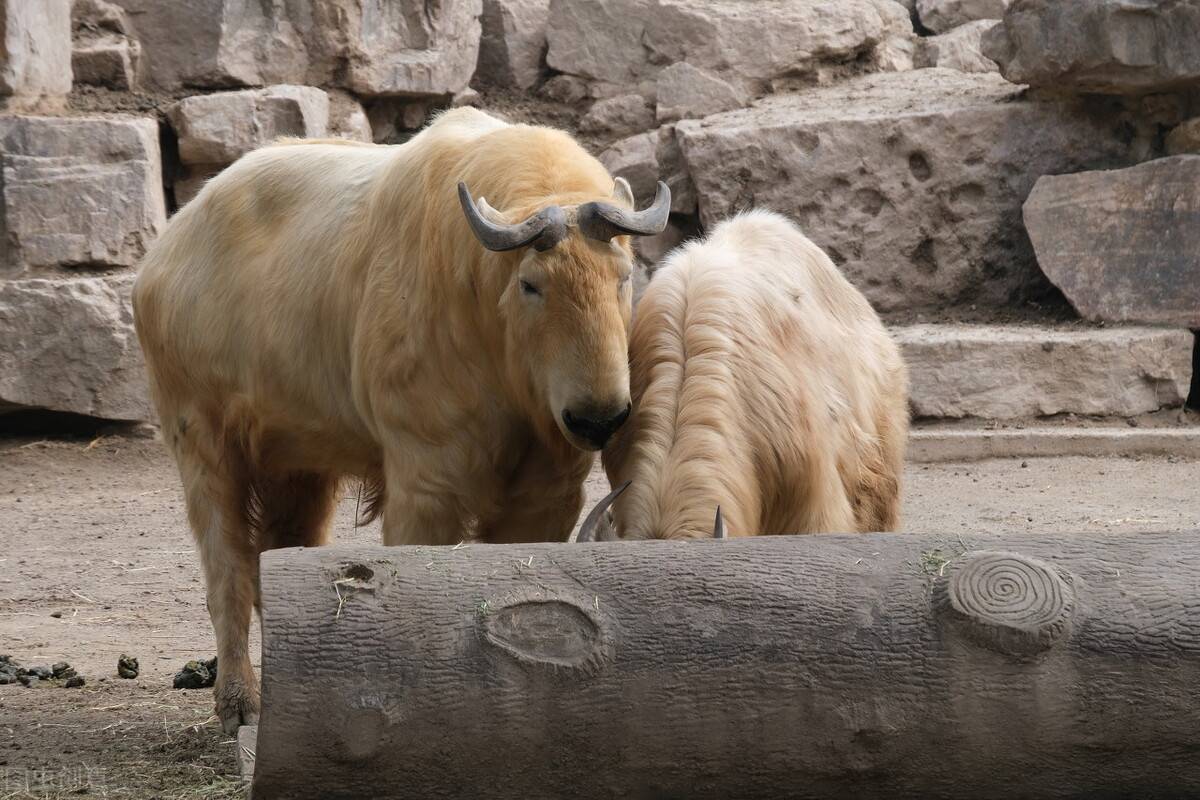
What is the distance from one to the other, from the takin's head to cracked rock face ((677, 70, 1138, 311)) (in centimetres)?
560

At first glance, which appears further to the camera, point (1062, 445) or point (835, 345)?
point (1062, 445)

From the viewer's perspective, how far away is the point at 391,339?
4199 millimetres

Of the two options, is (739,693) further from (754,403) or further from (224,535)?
(224,535)

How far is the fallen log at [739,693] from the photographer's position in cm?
283

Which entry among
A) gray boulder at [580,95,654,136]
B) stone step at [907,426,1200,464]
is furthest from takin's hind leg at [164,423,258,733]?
gray boulder at [580,95,654,136]

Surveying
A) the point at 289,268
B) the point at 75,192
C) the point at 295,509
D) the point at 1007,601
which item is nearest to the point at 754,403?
the point at 1007,601

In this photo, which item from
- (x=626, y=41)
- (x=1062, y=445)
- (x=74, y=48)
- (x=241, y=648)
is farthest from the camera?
(x=626, y=41)

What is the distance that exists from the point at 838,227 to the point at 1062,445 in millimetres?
2044

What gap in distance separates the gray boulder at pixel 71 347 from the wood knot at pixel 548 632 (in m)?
6.21

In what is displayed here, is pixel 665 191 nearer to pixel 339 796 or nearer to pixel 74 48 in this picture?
pixel 339 796

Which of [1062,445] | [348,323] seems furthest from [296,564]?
[1062,445]

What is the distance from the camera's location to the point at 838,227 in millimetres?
9336

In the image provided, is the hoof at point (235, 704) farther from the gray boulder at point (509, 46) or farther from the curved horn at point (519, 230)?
the gray boulder at point (509, 46)

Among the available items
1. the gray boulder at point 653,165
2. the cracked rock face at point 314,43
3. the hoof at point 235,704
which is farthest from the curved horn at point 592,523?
the cracked rock face at point 314,43
